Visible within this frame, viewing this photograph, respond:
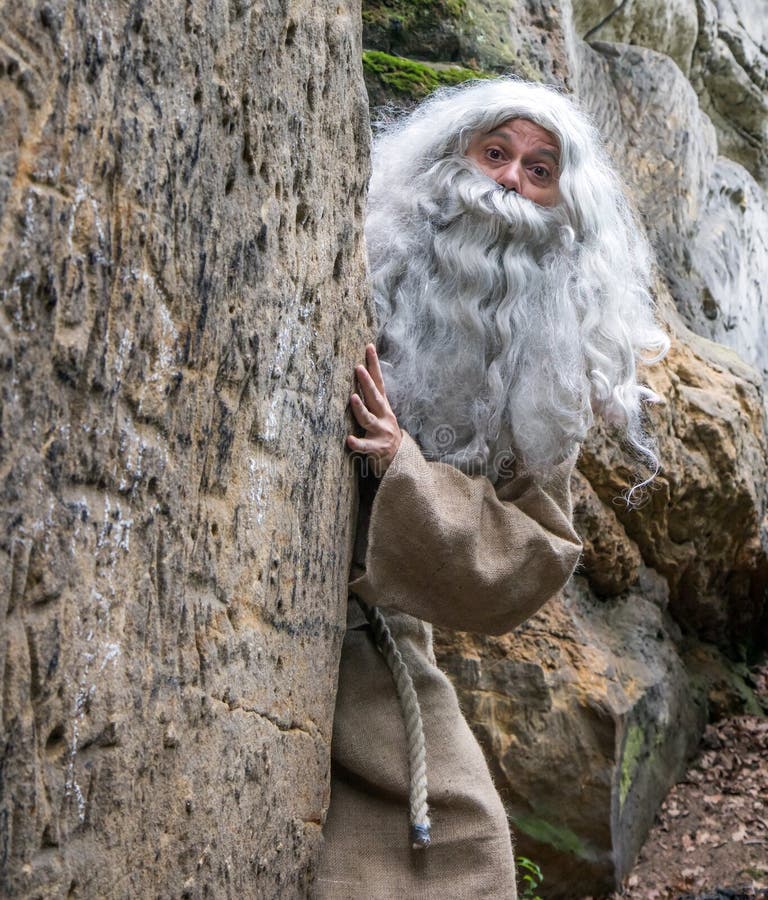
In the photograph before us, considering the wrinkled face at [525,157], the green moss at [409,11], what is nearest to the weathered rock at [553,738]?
the wrinkled face at [525,157]

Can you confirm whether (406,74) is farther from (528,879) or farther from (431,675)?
(528,879)

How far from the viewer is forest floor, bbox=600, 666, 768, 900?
166 inches

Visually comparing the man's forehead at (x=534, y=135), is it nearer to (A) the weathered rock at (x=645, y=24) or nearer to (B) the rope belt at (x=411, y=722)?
(B) the rope belt at (x=411, y=722)

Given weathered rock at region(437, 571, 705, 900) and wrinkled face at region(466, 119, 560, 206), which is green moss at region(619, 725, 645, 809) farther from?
wrinkled face at region(466, 119, 560, 206)

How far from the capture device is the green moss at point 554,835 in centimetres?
412

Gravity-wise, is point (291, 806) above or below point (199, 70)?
below

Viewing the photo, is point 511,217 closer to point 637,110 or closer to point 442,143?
point 442,143

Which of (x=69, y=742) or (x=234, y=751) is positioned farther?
(x=234, y=751)

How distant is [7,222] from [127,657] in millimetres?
640

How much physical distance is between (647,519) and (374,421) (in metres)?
2.73

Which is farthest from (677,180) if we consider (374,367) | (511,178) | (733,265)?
(374,367)

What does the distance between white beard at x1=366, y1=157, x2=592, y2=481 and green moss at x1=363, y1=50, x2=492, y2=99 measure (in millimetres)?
1448

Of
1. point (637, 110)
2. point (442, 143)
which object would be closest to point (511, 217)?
point (442, 143)

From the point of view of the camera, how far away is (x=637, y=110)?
17.9ft
